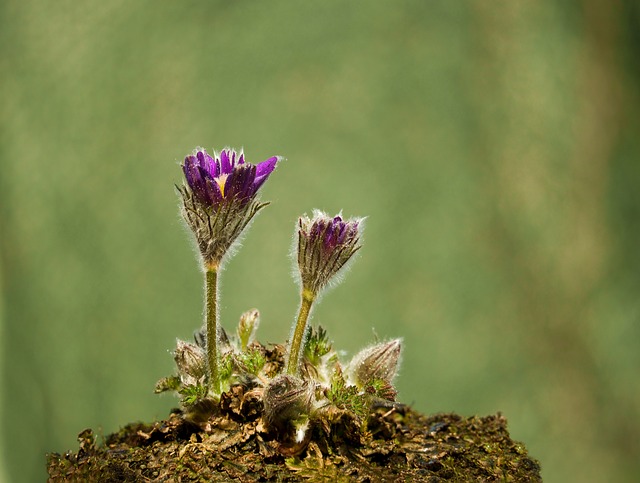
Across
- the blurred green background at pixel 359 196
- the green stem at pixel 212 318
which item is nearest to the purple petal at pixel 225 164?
the green stem at pixel 212 318

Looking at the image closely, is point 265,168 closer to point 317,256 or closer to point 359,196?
point 317,256

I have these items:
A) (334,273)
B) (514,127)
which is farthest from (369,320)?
(334,273)

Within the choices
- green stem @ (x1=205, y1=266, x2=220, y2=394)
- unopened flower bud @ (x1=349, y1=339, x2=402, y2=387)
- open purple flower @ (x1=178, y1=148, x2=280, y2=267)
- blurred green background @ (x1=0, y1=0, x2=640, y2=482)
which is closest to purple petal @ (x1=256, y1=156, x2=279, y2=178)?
open purple flower @ (x1=178, y1=148, x2=280, y2=267)

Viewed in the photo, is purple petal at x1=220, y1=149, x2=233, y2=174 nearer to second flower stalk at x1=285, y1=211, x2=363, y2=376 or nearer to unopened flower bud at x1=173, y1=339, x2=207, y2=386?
second flower stalk at x1=285, y1=211, x2=363, y2=376

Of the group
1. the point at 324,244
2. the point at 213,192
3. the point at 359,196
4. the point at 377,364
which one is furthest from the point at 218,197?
the point at 359,196

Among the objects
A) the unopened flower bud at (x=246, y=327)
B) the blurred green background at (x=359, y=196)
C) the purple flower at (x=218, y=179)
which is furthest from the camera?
the blurred green background at (x=359, y=196)

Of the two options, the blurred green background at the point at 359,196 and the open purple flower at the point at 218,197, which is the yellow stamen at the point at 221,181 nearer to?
the open purple flower at the point at 218,197
